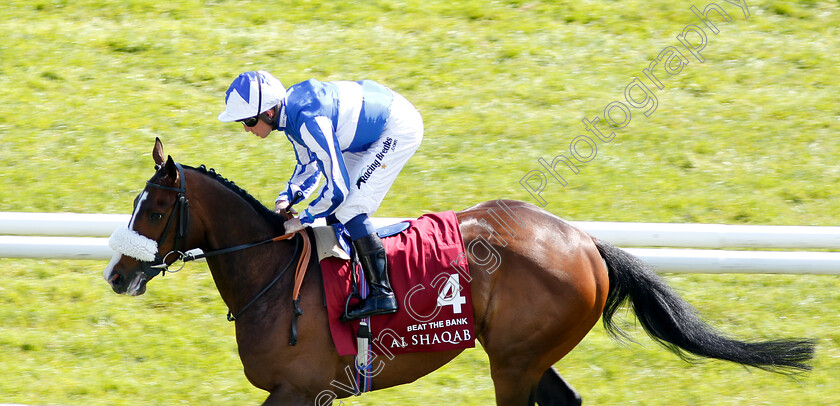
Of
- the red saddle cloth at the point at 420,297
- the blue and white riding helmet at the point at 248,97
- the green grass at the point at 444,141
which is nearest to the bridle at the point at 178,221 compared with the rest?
the blue and white riding helmet at the point at 248,97

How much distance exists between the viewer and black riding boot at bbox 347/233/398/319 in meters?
3.91

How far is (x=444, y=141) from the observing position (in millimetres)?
7477

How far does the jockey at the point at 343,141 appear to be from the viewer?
3775 mm

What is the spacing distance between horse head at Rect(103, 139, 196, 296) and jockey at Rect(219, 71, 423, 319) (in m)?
0.36

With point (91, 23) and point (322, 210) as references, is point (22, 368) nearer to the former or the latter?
point (322, 210)

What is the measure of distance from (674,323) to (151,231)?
8.35 feet

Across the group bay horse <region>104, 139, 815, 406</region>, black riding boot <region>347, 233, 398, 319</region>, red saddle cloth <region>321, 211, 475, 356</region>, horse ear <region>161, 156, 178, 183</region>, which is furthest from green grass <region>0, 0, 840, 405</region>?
horse ear <region>161, 156, 178, 183</region>

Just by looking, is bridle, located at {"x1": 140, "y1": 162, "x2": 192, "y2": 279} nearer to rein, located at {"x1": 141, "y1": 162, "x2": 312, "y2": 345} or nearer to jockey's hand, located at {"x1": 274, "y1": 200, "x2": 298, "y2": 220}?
rein, located at {"x1": 141, "y1": 162, "x2": 312, "y2": 345}

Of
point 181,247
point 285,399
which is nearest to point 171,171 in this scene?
point 181,247

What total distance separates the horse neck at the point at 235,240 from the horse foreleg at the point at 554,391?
1464mm

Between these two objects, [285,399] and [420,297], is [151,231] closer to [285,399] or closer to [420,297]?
[285,399]

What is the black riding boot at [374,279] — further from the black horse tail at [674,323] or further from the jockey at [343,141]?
the black horse tail at [674,323]

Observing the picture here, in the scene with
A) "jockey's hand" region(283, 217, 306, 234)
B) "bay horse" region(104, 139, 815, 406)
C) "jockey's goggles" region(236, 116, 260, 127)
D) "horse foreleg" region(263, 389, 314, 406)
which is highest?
"jockey's goggles" region(236, 116, 260, 127)

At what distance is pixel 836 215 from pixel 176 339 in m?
4.92
